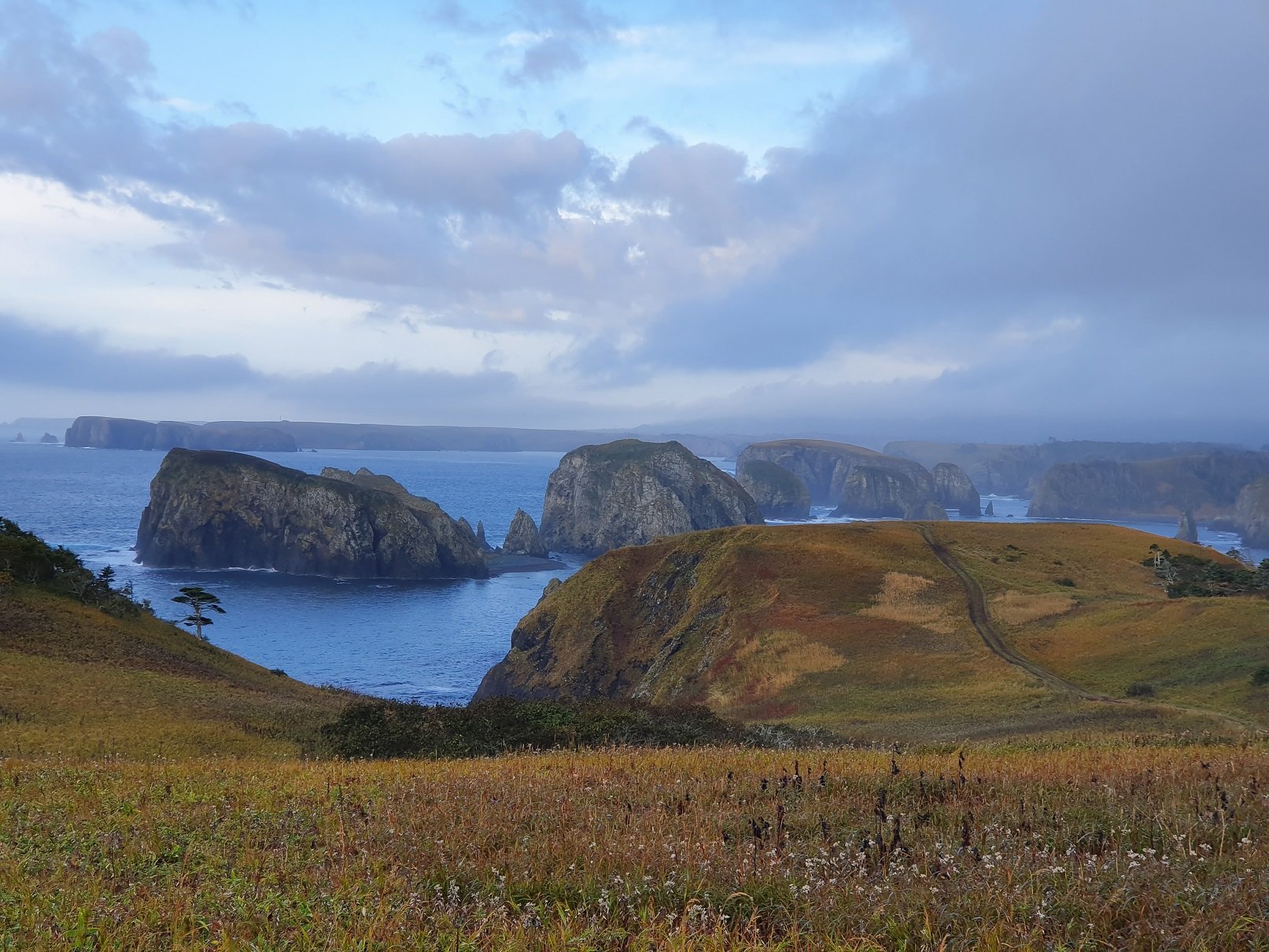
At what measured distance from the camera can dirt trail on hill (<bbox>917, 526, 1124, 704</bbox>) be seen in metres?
41.6

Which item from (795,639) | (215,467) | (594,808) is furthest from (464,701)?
(215,467)

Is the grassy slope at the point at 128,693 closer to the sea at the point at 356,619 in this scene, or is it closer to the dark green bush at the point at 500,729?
the dark green bush at the point at 500,729

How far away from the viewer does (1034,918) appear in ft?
16.8

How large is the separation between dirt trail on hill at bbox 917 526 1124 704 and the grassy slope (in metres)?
37.4

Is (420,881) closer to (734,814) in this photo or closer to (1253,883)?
(734,814)

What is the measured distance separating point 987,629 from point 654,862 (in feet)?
187

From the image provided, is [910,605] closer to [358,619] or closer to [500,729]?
[500,729]

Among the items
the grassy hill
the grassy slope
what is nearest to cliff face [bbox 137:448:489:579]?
the grassy hill

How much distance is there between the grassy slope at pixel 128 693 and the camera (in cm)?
2412

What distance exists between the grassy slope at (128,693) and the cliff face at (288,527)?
11994 centimetres

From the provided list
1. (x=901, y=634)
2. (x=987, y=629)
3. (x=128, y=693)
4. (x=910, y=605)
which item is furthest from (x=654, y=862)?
(x=910, y=605)

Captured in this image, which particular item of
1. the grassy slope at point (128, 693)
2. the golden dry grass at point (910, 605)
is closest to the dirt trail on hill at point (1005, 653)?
the golden dry grass at point (910, 605)

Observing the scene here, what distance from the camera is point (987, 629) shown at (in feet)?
186

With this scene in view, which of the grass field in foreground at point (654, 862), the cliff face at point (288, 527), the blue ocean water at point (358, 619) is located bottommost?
the blue ocean water at point (358, 619)
